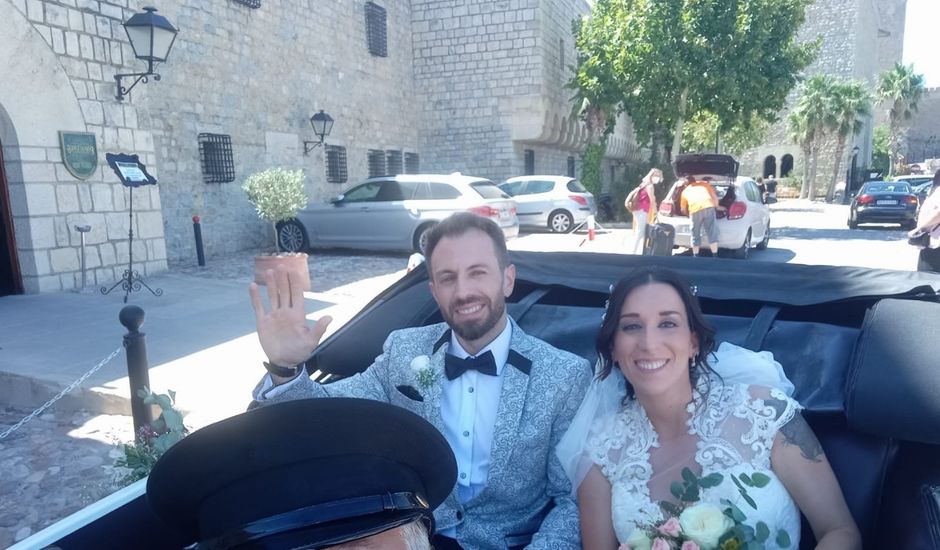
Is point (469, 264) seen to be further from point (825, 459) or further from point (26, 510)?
point (26, 510)

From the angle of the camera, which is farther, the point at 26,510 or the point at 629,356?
the point at 26,510

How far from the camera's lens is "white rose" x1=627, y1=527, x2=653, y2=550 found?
1.74 metres

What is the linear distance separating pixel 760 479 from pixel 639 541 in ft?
1.31

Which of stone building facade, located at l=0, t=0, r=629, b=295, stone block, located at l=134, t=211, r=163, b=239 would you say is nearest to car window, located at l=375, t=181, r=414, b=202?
stone building facade, located at l=0, t=0, r=629, b=295

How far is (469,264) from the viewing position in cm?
223

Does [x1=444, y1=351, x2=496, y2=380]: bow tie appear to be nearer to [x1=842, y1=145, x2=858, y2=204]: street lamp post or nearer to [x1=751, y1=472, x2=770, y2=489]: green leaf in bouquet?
[x1=751, y1=472, x2=770, y2=489]: green leaf in bouquet

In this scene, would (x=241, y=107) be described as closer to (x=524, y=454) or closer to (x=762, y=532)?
(x=524, y=454)

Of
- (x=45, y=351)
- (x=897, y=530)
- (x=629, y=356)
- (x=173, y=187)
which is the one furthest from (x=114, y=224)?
(x=897, y=530)

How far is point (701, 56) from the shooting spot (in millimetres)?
15766

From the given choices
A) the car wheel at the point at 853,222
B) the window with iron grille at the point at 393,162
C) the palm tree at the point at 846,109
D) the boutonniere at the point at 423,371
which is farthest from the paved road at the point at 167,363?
the palm tree at the point at 846,109

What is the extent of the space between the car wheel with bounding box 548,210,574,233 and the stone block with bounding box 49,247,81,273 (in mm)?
11626

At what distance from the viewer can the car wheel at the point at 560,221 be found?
17.3 meters

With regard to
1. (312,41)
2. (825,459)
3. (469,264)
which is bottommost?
(825,459)

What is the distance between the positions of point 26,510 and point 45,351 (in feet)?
9.26
